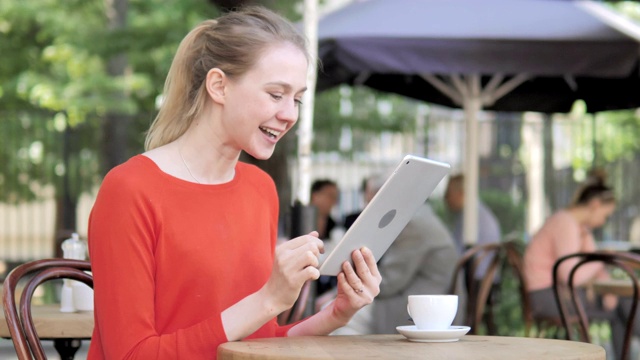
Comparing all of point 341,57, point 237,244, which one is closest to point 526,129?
point 341,57

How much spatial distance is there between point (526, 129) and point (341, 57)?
636cm

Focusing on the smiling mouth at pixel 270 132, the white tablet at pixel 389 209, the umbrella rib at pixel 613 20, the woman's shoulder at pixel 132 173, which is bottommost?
the white tablet at pixel 389 209

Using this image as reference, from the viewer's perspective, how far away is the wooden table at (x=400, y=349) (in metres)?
2.21

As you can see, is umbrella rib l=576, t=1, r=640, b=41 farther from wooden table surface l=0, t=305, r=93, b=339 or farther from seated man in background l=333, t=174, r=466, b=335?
wooden table surface l=0, t=305, r=93, b=339

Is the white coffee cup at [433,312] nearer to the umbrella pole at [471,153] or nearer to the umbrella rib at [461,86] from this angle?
the umbrella pole at [471,153]

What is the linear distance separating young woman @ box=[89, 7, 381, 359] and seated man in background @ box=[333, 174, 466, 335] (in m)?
3.62

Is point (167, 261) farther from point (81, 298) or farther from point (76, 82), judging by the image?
point (76, 82)

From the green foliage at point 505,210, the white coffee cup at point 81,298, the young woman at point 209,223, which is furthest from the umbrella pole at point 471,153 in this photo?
the young woman at point 209,223

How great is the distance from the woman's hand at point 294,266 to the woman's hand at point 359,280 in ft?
0.55

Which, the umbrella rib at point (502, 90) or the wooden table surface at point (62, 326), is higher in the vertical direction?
the umbrella rib at point (502, 90)

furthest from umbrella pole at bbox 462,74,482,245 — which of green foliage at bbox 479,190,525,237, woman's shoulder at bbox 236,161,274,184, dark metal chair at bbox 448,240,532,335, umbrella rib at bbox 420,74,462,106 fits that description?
woman's shoulder at bbox 236,161,274,184

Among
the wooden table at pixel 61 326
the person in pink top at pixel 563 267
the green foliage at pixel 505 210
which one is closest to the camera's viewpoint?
the wooden table at pixel 61 326

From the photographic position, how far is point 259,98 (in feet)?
8.55

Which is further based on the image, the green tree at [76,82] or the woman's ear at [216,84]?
the green tree at [76,82]
